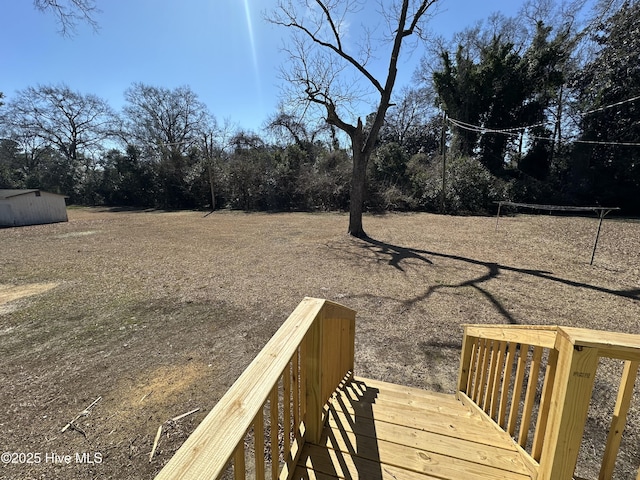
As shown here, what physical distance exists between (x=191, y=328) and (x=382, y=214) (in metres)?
12.8

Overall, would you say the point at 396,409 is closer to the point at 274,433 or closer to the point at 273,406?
the point at 274,433

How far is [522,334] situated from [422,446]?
858mm

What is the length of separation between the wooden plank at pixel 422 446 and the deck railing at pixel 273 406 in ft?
0.52

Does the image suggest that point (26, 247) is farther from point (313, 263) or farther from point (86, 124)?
point (86, 124)

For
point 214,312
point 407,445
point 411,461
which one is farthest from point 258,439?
point 214,312

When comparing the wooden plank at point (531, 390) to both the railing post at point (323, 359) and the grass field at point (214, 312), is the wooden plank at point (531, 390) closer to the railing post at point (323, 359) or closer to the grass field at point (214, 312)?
the grass field at point (214, 312)

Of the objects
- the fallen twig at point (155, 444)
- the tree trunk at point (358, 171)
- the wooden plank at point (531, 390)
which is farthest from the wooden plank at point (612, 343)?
the tree trunk at point (358, 171)

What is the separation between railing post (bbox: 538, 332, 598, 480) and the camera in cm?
99

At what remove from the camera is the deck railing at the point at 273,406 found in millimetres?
678

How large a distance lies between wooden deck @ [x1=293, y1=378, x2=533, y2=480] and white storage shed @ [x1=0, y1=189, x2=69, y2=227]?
64.2 ft

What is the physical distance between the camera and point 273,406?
110cm

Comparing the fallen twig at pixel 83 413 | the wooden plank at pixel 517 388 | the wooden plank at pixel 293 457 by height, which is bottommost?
the fallen twig at pixel 83 413

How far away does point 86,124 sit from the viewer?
2839 centimetres

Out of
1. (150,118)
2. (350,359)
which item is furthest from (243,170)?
(350,359)
